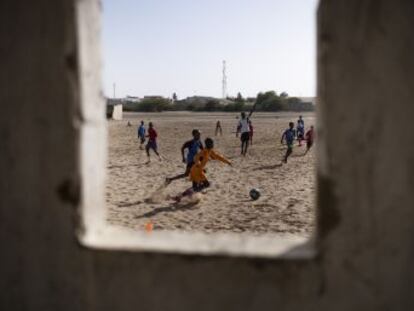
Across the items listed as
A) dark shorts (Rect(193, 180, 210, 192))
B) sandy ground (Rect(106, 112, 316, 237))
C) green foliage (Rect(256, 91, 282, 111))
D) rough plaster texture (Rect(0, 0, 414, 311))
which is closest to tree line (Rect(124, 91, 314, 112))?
green foliage (Rect(256, 91, 282, 111))

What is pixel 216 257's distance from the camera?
2.55 m

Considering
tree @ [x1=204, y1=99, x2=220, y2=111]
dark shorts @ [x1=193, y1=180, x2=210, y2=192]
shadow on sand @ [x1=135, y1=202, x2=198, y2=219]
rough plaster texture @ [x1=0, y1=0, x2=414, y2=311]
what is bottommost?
shadow on sand @ [x1=135, y1=202, x2=198, y2=219]

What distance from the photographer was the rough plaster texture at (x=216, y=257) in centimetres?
238

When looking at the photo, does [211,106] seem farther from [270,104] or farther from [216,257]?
[216,257]

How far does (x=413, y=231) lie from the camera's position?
7.89ft

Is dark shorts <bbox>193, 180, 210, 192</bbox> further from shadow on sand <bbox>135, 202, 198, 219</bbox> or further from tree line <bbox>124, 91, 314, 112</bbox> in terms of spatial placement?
tree line <bbox>124, 91, 314, 112</bbox>

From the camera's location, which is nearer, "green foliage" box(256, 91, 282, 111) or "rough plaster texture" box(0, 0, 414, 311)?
"rough plaster texture" box(0, 0, 414, 311)

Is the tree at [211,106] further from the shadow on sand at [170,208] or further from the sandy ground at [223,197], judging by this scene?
the shadow on sand at [170,208]

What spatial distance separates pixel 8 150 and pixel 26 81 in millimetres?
356

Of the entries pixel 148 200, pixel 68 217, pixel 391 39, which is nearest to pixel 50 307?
pixel 68 217

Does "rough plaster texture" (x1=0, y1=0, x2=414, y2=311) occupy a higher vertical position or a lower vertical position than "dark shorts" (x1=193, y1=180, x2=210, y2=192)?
higher

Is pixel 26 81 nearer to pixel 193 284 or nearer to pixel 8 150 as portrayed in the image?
pixel 8 150

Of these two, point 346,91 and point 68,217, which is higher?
point 346,91

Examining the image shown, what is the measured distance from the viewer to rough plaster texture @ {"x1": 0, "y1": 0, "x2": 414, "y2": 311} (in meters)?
2.38
